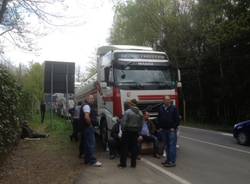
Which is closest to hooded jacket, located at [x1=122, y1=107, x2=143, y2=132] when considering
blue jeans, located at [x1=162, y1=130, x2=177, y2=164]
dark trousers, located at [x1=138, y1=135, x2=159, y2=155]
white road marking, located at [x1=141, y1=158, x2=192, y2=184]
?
blue jeans, located at [x1=162, y1=130, x2=177, y2=164]

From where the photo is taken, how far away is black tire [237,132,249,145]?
17.5m

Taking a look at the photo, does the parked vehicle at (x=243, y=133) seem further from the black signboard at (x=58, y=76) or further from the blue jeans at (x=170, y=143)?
the black signboard at (x=58, y=76)

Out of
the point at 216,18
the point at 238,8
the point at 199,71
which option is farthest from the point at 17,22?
the point at 199,71

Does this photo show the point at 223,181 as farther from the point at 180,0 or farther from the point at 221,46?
the point at 180,0

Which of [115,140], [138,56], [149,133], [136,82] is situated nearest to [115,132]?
[115,140]

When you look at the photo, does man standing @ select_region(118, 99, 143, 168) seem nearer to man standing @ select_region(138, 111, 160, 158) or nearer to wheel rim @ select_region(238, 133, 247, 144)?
man standing @ select_region(138, 111, 160, 158)

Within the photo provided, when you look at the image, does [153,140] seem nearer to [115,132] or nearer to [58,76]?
[115,132]

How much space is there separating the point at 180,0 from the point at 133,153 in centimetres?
3371

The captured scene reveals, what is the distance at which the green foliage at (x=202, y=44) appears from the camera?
29.5 metres

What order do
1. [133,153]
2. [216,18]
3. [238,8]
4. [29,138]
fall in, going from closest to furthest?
[133,153] < [29,138] < [238,8] < [216,18]

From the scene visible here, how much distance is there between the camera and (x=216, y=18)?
30625 mm

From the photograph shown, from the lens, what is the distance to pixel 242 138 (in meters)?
17.8

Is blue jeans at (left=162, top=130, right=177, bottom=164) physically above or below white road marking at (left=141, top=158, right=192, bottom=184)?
above

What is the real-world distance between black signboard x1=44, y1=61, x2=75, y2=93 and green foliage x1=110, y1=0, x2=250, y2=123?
9623 millimetres
